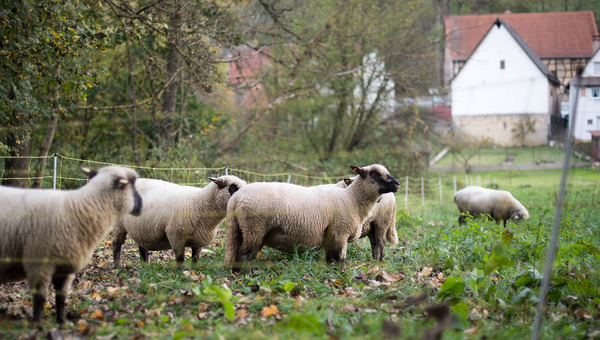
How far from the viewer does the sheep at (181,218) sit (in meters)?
5.46


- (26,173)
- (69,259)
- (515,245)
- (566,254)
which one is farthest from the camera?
(26,173)

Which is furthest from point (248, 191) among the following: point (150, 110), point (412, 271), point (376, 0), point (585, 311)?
point (376, 0)

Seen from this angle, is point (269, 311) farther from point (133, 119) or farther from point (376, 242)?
point (133, 119)

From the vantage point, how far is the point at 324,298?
13.9 feet

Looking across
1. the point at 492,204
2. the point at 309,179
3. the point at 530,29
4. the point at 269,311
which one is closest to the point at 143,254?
the point at 269,311

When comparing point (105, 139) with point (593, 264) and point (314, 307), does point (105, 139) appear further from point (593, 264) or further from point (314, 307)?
point (593, 264)

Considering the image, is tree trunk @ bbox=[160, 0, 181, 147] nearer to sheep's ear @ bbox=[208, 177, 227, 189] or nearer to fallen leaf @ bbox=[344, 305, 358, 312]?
sheep's ear @ bbox=[208, 177, 227, 189]

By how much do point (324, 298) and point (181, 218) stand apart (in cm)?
226

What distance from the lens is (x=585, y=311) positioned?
4266 mm

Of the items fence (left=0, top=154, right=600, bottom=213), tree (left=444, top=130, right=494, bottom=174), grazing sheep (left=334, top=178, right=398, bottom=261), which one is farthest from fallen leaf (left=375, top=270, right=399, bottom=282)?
tree (left=444, top=130, right=494, bottom=174)

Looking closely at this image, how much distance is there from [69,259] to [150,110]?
401 inches

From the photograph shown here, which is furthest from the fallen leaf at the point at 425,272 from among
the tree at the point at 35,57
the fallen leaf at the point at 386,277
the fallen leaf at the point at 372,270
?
the tree at the point at 35,57

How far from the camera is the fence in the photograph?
10148mm

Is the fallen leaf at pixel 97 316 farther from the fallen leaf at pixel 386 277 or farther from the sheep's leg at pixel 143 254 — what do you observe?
the fallen leaf at pixel 386 277
